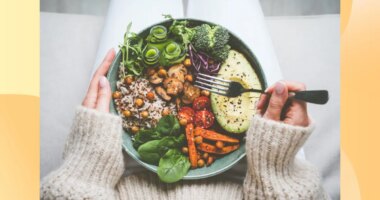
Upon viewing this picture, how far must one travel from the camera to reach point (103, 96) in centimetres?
66

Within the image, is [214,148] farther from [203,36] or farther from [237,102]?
[203,36]

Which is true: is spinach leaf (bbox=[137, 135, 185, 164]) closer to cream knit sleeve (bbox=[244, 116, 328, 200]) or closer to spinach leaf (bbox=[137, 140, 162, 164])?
spinach leaf (bbox=[137, 140, 162, 164])

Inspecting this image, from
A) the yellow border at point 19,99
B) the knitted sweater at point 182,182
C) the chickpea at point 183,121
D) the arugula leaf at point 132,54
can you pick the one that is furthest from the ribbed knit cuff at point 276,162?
the yellow border at point 19,99

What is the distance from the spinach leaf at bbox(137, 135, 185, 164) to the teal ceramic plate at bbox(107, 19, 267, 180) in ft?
0.04

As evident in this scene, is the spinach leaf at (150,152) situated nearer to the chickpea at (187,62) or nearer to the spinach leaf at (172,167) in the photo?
the spinach leaf at (172,167)

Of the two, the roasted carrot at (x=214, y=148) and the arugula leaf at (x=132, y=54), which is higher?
the arugula leaf at (x=132, y=54)

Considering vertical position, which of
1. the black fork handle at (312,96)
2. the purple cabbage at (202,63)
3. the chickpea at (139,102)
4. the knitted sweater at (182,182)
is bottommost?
the knitted sweater at (182,182)

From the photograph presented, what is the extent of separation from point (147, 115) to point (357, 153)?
0.35 meters

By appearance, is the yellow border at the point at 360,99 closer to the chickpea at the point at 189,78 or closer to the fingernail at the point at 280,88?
the fingernail at the point at 280,88

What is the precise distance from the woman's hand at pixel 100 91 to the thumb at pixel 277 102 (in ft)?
0.90

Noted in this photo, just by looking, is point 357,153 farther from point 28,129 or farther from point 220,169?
point 28,129

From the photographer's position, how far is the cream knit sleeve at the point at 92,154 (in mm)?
644

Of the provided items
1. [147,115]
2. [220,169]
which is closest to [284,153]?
[220,169]

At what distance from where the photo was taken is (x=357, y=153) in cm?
62
